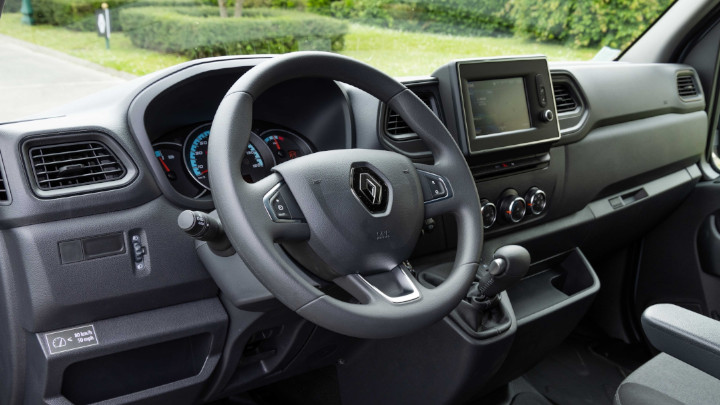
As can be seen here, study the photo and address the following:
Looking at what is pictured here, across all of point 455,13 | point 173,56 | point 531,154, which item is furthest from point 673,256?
point 173,56

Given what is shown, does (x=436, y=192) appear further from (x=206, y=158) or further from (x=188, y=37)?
(x=188, y=37)

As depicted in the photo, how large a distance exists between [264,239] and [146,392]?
678mm

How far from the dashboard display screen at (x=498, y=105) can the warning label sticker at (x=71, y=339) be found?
1.14 meters

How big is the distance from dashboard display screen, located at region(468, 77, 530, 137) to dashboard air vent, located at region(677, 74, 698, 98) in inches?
44.1

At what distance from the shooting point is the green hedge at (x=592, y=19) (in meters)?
2.77

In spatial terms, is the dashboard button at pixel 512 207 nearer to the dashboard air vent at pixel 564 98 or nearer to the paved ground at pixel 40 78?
the dashboard air vent at pixel 564 98

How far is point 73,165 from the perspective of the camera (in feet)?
4.67

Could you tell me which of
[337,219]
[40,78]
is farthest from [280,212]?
[40,78]

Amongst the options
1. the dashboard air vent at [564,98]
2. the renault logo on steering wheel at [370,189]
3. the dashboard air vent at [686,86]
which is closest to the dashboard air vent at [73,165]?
the renault logo on steering wheel at [370,189]

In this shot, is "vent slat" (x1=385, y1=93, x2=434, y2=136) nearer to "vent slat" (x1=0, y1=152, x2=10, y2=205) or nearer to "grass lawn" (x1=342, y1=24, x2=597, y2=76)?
"grass lawn" (x1=342, y1=24, x2=597, y2=76)

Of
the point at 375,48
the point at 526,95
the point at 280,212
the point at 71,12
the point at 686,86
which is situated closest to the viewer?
the point at 280,212

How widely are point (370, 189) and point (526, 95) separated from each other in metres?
0.98

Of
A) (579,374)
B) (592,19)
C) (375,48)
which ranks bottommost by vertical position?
(579,374)

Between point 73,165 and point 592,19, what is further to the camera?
point 592,19
